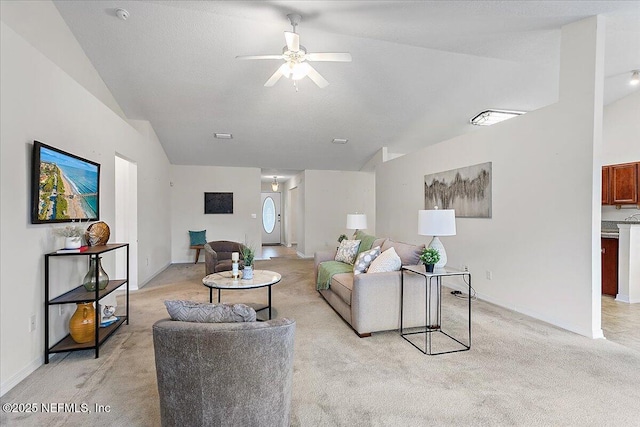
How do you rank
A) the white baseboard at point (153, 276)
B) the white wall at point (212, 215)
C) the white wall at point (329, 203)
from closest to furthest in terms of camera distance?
the white baseboard at point (153, 276) < the white wall at point (212, 215) < the white wall at point (329, 203)

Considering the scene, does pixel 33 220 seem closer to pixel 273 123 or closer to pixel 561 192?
pixel 273 123

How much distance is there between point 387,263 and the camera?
328cm

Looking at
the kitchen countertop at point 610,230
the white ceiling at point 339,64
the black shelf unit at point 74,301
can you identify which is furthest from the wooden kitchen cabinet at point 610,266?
the black shelf unit at point 74,301

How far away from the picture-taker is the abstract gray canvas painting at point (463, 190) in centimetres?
427

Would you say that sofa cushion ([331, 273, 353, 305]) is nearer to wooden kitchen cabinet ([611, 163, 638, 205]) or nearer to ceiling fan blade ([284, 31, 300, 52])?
ceiling fan blade ([284, 31, 300, 52])

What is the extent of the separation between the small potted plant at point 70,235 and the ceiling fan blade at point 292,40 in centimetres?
255

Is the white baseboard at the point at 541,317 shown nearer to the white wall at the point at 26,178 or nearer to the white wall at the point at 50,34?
the white wall at the point at 26,178

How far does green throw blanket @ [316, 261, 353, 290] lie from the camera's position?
13.1ft

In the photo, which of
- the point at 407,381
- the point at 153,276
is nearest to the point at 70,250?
the point at 407,381

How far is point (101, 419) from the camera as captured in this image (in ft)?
6.19

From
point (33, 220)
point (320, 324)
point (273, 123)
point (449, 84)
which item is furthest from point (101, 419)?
point (449, 84)

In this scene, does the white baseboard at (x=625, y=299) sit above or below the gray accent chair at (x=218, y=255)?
below

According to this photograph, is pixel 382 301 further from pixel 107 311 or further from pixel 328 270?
pixel 107 311

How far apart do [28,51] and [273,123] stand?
3798 mm
